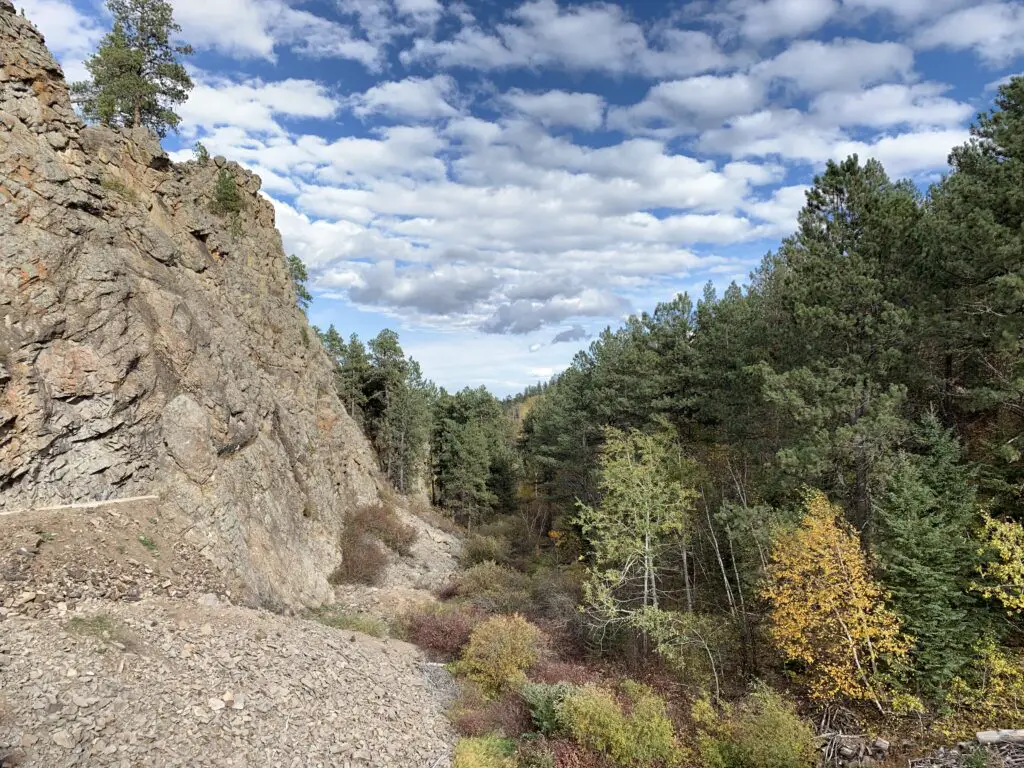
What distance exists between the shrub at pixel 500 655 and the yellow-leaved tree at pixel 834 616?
7919mm

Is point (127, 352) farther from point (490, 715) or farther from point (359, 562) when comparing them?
point (490, 715)

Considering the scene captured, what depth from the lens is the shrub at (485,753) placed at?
1227 cm

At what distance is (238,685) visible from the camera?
1197 centimetres

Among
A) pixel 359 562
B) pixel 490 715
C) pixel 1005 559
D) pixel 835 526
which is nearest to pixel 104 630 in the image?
pixel 490 715

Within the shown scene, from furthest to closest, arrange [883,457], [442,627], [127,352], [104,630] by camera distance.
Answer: [442,627] < [127,352] < [883,457] < [104,630]

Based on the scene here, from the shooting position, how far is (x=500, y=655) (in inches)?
667

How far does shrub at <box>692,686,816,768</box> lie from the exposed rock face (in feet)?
47.1

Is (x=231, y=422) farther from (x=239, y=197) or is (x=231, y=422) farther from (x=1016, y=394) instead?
(x=1016, y=394)

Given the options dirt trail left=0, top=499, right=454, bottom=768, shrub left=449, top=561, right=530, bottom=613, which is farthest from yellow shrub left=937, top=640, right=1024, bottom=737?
shrub left=449, top=561, right=530, bottom=613

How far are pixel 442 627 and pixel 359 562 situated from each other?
8.52 m

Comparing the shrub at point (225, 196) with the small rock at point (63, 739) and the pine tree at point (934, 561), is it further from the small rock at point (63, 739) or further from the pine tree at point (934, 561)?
the pine tree at point (934, 561)

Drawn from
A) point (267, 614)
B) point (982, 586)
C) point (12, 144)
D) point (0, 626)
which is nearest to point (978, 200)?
point (982, 586)

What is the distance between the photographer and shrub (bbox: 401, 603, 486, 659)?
19.2 meters

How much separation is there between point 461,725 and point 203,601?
26.6 ft
